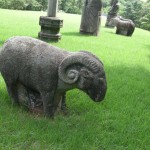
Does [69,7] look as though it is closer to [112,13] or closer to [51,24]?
[112,13]

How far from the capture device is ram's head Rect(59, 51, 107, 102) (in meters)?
3.88

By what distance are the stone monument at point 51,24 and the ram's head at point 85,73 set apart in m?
6.32

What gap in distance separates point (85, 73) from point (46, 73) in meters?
0.60

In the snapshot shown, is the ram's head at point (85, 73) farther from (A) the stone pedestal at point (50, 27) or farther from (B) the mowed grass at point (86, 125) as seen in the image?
(A) the stone pedestal at point (50, 27)

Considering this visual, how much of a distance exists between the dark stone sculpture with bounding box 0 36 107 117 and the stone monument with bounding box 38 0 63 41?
18.7 feet

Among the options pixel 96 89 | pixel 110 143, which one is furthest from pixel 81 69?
pixel 110 143

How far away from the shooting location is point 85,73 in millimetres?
3912

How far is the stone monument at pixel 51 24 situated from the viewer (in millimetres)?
10126

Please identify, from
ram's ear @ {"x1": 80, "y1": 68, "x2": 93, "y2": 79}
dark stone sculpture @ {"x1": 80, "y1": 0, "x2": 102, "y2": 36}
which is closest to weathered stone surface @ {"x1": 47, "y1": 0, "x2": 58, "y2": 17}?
dark stone sculpture @ {"x1": 80, "y1": 0, "x2": 102, "y2": 36}

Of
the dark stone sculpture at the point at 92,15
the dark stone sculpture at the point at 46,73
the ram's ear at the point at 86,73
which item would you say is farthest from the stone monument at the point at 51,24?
the ram's ear at the point at 86,73

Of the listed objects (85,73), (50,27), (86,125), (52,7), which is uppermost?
(85,73)

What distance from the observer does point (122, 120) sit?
16.0ft

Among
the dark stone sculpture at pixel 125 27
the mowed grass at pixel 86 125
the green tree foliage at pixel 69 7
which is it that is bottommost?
the green tree foliage at pixel 69 7

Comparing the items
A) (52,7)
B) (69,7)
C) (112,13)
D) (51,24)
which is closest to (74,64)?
(51,24)
